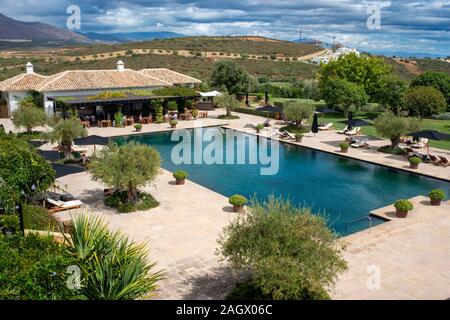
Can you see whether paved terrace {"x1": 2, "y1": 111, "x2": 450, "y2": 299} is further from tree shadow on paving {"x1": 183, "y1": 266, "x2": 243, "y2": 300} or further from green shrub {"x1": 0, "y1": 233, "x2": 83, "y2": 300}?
green shrub {"x1": 0, "y1": 233, "x2": 83, "y2": 300}

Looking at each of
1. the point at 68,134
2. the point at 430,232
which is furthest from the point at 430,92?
the point at 68,134

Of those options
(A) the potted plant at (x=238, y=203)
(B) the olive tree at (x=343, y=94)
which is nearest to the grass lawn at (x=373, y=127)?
(B) the olive tree at (x=343, y=94)

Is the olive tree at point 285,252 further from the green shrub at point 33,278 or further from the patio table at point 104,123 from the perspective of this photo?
the patio table at point 104,123

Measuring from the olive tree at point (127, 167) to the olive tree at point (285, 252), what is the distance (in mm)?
7309

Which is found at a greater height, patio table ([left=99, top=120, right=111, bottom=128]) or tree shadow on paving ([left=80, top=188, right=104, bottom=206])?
patio table ([left=99, top=120, right=111, bottom=128])

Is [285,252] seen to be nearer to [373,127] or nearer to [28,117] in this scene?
[28,117]

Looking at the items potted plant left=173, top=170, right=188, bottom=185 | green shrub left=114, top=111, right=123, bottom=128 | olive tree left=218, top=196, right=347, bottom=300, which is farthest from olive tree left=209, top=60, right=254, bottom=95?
olive tree left=218, top=196, right=347, bottom=300

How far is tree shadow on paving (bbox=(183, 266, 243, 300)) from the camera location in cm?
1070

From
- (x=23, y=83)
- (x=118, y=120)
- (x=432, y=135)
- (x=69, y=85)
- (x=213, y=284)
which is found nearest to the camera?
(x=213, y=284)

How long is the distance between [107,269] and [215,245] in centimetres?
537

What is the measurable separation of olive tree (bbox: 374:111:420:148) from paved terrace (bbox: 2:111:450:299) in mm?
7909

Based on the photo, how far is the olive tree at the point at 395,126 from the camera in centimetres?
2484

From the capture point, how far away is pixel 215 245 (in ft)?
44.6

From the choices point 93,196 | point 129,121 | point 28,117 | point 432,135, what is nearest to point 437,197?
point 432,135
